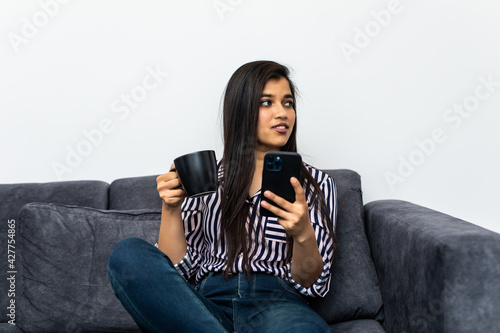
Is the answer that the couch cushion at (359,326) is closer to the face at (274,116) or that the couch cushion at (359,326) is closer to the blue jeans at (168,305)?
the blue jeans at (168,305)

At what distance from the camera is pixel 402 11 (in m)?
1.75

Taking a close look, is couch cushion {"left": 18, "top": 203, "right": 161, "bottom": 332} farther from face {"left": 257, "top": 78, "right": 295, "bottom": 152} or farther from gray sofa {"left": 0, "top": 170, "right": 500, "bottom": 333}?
face {"left": 257, "top": 78, "right": 295, "bottom": 152}

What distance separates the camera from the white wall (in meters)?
1.74

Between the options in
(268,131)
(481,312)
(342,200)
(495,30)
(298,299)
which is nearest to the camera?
(481,312)

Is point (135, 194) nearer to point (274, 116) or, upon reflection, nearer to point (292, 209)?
point (274, 116)

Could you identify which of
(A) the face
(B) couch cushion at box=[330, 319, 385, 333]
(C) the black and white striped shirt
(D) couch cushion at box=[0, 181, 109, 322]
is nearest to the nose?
(A) the face

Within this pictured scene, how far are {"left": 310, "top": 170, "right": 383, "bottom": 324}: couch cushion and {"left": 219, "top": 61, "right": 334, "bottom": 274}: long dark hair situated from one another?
0.16m

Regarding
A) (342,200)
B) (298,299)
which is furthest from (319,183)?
(298,299)

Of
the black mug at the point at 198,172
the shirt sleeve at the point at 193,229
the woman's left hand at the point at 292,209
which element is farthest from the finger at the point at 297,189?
the shirt sleeve at the point at 193,229

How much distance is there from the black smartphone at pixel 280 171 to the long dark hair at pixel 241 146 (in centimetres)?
23

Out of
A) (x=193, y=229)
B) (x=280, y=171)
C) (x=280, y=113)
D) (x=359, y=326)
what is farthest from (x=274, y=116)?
(x=359, y=326)

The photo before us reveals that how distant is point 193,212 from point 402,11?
105cm

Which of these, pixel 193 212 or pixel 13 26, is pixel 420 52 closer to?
pixel 193 212

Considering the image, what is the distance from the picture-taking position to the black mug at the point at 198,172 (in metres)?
1.06
